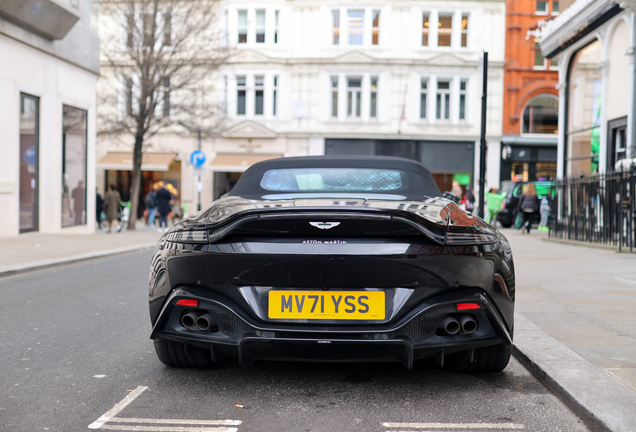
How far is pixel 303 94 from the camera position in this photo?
32.2 m

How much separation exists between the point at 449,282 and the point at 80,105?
17.8 m

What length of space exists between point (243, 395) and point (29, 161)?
1477 centimetres

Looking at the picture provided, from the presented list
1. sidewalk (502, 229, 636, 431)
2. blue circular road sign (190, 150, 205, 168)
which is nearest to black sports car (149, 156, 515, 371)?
sidewalk (502, 229, 636, 431)

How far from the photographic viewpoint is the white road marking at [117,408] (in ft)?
9.80

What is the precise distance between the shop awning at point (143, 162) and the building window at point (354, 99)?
943 cm

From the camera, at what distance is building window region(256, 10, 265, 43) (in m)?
32.4

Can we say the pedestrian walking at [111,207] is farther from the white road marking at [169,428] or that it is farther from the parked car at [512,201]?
the white road marking at [169,428]

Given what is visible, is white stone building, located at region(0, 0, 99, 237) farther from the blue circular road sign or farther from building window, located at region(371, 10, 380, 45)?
building window, located at region(371, 10, 380, 45)

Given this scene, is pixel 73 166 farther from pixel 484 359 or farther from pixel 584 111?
pixel 484 359

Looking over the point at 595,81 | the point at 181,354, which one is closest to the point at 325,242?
the point at 181,354

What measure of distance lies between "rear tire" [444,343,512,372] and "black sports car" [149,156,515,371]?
291 millimetres

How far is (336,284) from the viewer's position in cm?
318

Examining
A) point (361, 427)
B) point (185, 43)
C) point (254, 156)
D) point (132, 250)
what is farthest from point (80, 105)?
point (361, 427)

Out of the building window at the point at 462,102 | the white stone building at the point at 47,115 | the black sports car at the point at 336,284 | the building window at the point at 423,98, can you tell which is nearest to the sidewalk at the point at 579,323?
the black sports car at the point at 336,284
